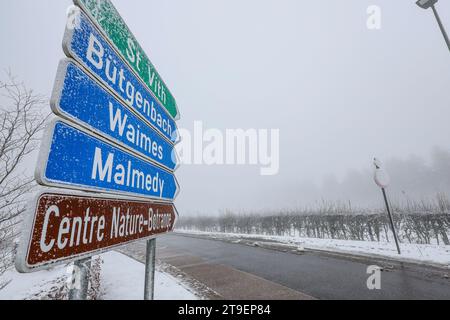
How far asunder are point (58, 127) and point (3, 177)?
342 cm

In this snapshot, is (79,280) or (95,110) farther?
(95,110)

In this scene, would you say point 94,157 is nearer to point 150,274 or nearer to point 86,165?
point 86,165

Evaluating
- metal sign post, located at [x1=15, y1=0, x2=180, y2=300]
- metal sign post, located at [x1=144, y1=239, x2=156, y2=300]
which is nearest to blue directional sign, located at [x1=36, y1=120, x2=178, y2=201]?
metal sign post, located at [x1=15, y1=0, x2=180, y2=300]

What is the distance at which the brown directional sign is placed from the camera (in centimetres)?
95

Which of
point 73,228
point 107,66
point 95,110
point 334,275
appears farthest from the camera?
point 334,275

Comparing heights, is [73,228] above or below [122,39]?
below

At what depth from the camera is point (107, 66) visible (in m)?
1.68

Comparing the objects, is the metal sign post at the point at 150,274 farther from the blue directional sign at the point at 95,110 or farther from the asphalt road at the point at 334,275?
the asphalt road at the point at 334,275

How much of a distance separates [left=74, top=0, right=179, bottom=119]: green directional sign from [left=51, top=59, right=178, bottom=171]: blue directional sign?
0.45 metres

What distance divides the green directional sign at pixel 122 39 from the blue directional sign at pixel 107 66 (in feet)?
0.25

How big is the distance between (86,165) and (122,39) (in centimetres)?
120

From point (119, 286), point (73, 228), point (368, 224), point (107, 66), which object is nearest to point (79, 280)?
point (73, 228)

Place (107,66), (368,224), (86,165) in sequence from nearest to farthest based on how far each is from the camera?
(86,165)
(107,66)
(368,224)

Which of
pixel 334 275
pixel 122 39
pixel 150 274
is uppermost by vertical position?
pixel 122 39
